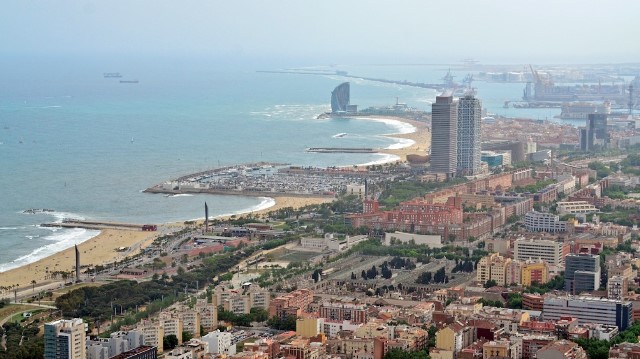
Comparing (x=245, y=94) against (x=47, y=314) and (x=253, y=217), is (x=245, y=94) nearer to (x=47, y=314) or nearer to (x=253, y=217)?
(x=253, y=217)

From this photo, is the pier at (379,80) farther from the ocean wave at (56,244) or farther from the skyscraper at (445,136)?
the ocean wave at (56,244)

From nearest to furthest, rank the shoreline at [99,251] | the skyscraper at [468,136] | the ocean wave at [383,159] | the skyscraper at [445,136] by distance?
1. the shoreline at [99,251]
2. the skyscraper at [445,136]
3. the skyscraper at [468,136]
4. the ocean wave at [383,159]

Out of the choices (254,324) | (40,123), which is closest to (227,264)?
(254,324)

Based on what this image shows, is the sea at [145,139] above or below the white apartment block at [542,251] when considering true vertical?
below

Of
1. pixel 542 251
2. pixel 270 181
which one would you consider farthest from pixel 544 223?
pixel 270 181

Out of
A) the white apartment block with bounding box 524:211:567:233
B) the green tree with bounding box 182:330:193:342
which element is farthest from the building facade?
the white apartment block with bounding box 524:211:567:233

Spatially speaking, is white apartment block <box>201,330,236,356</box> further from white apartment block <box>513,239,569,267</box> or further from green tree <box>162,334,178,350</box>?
white apartment block <box>513,239,569,267</box>

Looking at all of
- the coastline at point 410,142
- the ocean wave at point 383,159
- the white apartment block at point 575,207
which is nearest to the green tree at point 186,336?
the white apartment block at point 575,207
